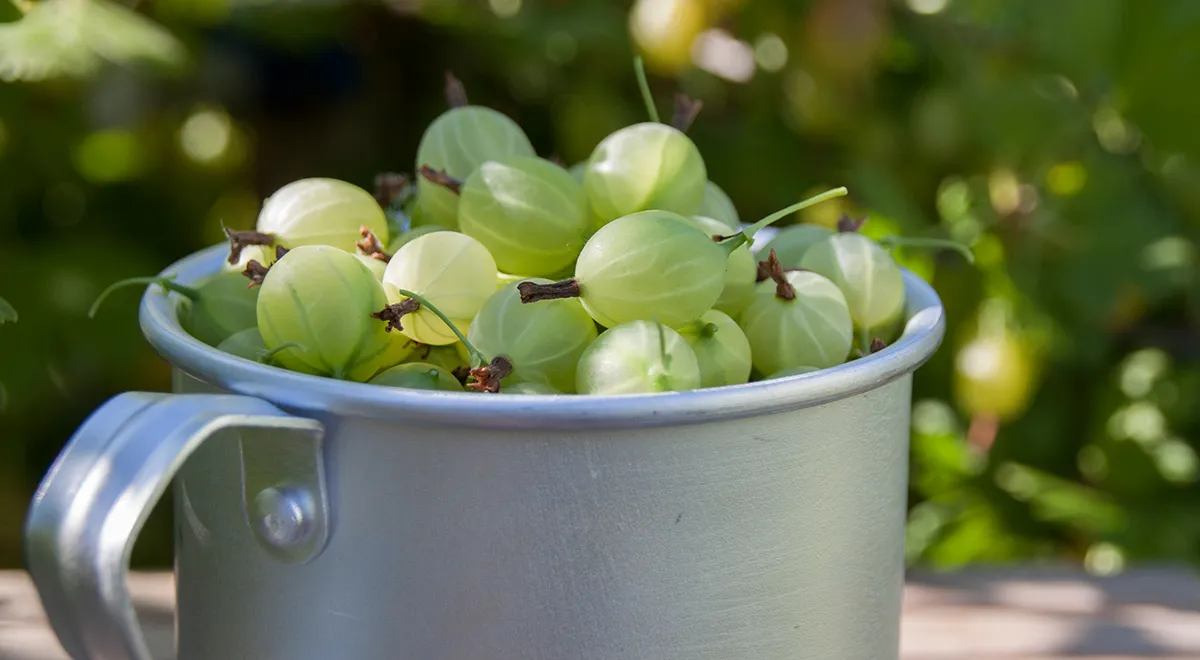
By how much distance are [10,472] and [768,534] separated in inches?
26.7

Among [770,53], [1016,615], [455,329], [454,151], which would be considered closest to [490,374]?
[455,329]

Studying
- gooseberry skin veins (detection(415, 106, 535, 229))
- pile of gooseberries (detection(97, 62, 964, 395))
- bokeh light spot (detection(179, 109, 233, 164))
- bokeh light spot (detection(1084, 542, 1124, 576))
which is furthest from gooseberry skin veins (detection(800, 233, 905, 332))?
bokeh light spot (detection(179, 109, 233, 164))

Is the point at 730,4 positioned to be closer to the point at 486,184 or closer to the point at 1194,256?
the point at 1194,256

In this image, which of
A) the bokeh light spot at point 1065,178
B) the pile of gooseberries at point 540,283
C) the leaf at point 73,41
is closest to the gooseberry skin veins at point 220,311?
the pile of gooseberries at point 540,283

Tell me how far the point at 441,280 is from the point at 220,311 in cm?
8

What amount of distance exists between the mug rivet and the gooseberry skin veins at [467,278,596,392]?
0.20 ft

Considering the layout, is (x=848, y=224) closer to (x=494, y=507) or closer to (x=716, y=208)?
(x=716, y=208)

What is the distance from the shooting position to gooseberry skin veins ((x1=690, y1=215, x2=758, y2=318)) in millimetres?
349

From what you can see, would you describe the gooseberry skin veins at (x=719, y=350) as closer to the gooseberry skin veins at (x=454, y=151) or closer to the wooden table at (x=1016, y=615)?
the gooseberry skin veins at (x=454, y=151)

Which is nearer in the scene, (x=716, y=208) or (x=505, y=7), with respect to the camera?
(x=716, y=208)

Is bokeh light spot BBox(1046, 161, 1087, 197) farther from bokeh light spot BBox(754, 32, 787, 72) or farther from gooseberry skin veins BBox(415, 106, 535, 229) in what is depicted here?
gooseberry skin veins BBox(415, 106, 535, 229)

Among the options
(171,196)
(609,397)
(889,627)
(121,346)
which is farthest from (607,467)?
(171,196)

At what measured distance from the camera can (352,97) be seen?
40.1 inches

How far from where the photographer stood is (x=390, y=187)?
0.42m
